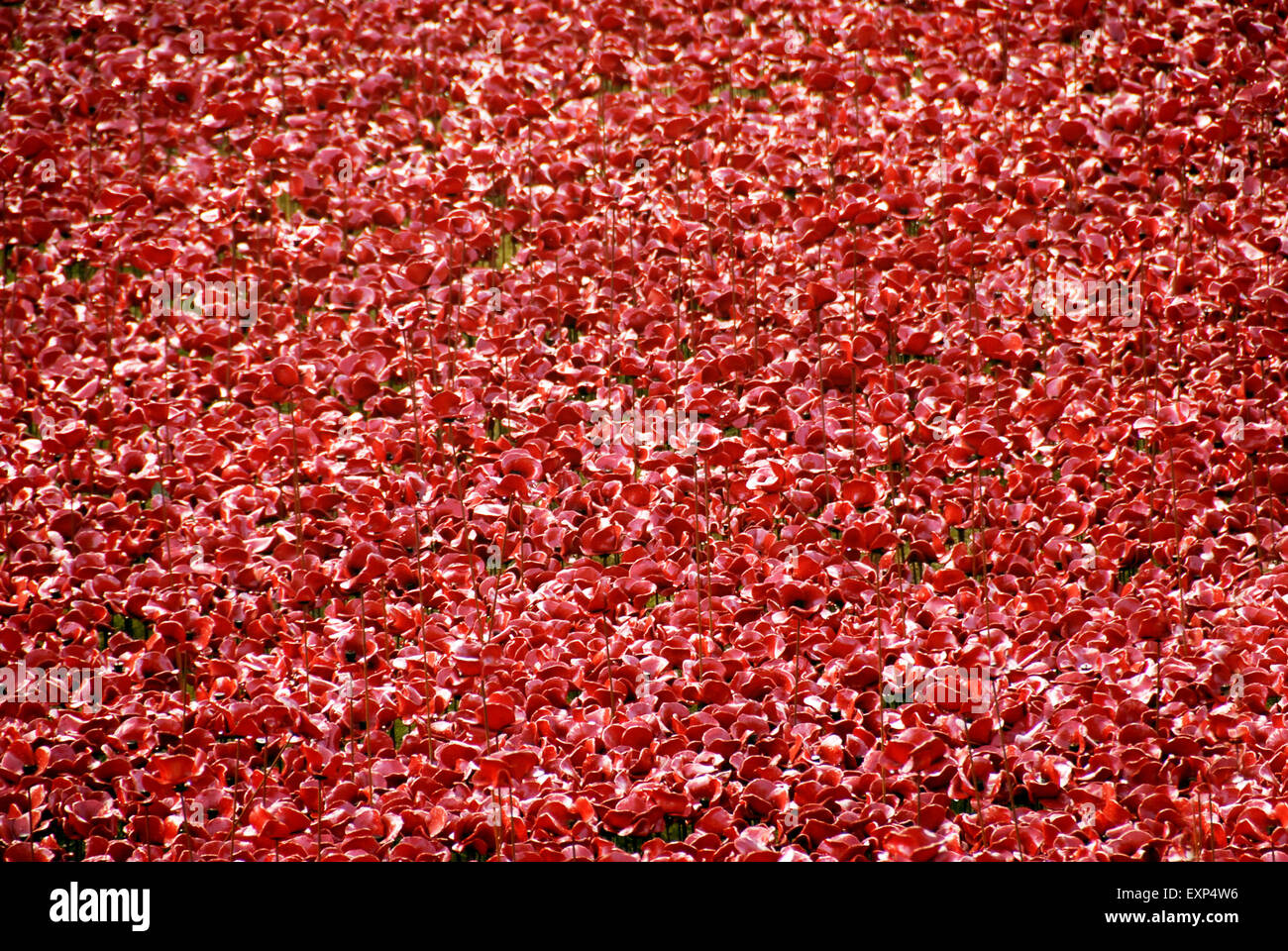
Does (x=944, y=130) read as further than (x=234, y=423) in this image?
Yes

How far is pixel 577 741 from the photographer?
2.30m

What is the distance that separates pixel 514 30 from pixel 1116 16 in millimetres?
2079

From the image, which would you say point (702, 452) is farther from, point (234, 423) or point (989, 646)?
point (234, 423)

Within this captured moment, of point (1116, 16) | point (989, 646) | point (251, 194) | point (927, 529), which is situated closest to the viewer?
point (989, 646)

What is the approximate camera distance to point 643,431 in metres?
3.01

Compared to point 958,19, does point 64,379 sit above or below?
below

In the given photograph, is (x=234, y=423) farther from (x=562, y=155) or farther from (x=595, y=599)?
(x=562, y=155)

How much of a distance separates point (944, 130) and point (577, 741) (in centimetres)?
247

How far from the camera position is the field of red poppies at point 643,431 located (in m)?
2.26

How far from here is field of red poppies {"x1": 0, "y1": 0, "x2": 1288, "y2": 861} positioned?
2260 mm
